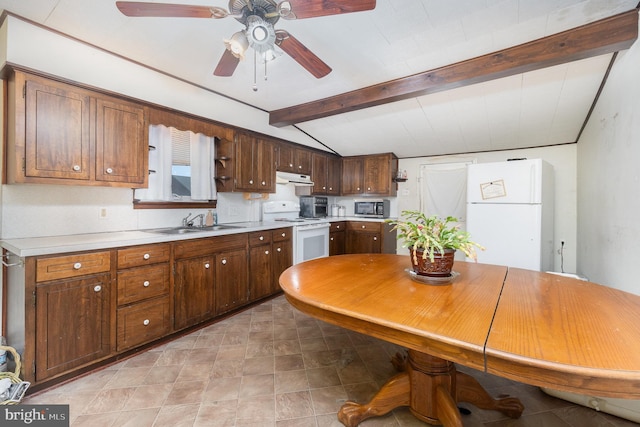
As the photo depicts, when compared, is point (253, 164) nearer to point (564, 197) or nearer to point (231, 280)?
point (231, 280)

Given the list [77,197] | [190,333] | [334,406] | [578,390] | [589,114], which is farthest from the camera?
[589,114]

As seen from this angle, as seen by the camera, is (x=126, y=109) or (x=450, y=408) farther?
(x=126, y=109)

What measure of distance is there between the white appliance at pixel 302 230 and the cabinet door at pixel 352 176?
1.20 m

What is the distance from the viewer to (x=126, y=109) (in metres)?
2.22

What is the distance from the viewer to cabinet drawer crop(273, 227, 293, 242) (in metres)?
3.37

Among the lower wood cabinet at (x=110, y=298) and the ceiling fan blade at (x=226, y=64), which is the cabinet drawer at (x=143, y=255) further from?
the ceiling fan blade at (x=226, y=64)

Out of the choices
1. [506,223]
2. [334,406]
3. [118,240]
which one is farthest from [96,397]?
[506,223]

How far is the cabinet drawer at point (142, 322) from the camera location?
1984 mm

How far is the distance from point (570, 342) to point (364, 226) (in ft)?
13.1

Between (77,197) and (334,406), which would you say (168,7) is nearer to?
(77,197)

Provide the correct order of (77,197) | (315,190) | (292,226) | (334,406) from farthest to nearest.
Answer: (315,190) < (292,226) < (77,197) < (334,406)

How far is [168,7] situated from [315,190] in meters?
3.41

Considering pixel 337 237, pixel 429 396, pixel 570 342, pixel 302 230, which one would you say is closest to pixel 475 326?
pixel 570 342

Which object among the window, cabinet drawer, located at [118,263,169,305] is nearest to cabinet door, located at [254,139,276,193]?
the window
